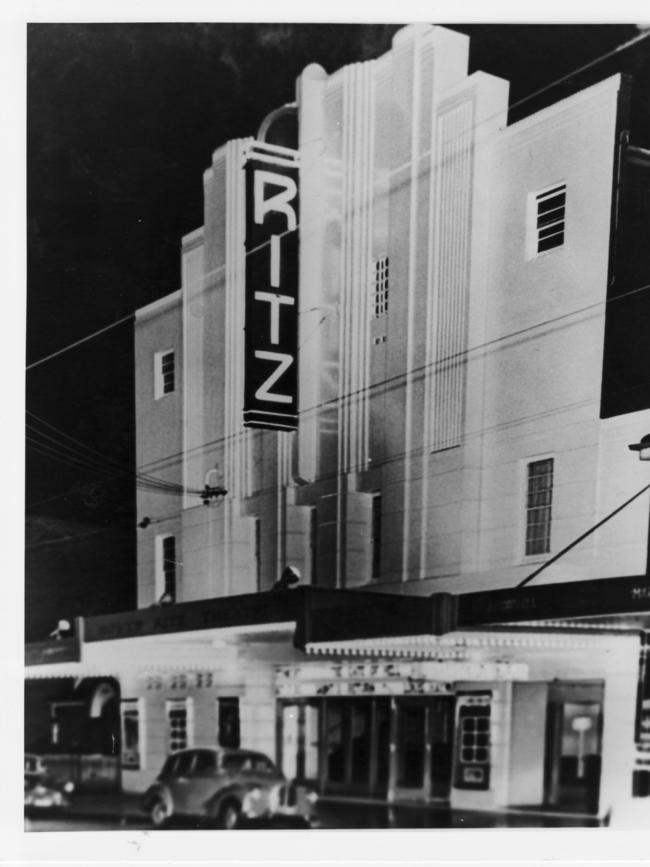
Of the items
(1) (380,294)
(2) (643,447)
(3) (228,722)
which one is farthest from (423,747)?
(1) (380,294)

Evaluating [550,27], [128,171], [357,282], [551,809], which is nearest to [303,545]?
[357,282]

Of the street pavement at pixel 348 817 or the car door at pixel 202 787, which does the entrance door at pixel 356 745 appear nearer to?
the street pavement at pixel 348 817

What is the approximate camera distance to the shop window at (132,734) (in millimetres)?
10438

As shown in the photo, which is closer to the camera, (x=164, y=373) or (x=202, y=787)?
(x=202, y=787)

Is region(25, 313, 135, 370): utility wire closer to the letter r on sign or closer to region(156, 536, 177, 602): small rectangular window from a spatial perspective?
the letter r on sign

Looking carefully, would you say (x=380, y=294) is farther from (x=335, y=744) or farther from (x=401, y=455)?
(x=335, y=744)

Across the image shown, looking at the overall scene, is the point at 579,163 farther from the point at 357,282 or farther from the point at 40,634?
the point at 40,634

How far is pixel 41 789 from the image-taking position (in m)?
10.1

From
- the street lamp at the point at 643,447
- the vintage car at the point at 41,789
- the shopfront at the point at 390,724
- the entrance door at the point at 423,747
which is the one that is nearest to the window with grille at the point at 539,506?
the street lamp at the point at 643,447

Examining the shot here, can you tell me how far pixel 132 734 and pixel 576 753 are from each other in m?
4.23

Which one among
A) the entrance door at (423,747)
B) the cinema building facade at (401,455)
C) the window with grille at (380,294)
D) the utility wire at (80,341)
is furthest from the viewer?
the window with grille at (380,294)

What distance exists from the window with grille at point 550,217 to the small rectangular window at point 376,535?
2.84 metres
